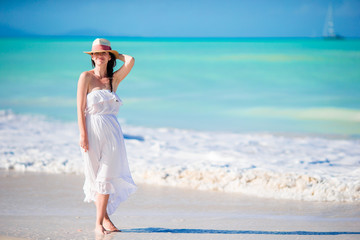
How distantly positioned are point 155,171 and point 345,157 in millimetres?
2731

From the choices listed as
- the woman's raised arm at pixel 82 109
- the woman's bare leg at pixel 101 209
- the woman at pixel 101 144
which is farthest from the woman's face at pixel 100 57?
the woman's bare leg at pixel 101 209

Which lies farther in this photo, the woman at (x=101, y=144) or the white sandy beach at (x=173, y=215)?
the white sandy beach at (x=173, y=215)

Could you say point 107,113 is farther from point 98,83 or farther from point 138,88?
point 138,88

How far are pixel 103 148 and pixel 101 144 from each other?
0.03 meters

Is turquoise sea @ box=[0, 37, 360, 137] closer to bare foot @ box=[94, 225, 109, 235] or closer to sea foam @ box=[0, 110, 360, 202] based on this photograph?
sea foam @ box=[0, 110, 360, 202]

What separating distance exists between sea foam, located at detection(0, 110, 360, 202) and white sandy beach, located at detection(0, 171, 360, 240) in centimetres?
27

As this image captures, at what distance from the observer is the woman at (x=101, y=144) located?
A: 11.1 feet

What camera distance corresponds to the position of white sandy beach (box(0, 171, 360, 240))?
11.5 feet

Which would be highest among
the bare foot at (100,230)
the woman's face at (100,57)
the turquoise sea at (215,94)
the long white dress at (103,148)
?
the turquoise sea at (215,94)

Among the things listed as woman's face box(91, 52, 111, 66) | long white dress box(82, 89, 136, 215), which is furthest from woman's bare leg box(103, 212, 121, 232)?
woman's face box(91, 52, 111, 66)

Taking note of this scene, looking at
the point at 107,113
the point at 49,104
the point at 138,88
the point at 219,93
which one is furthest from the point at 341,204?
the point at 138,88

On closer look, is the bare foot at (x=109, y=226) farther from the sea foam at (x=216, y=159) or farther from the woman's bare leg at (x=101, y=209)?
the sea foam at (x=216, y=159)

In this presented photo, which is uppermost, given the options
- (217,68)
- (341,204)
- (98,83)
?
(217,68)

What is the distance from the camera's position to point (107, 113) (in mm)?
3439
